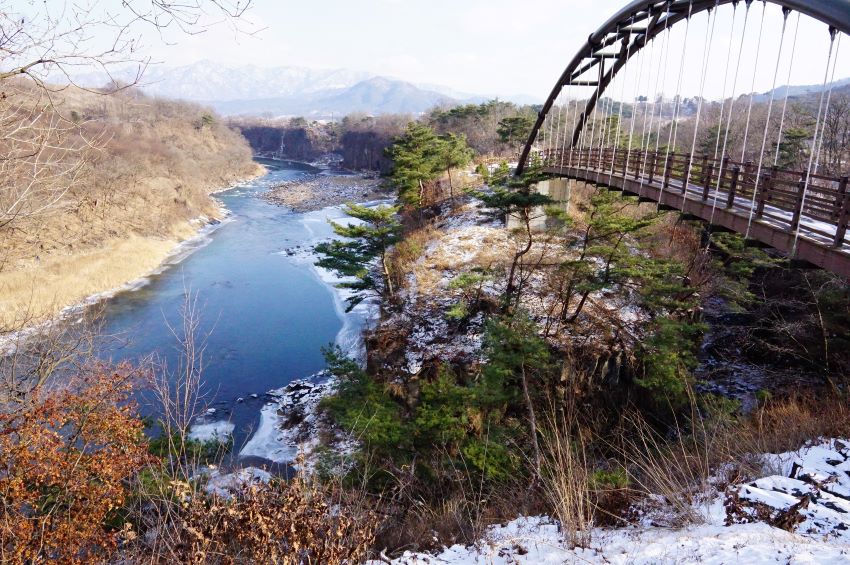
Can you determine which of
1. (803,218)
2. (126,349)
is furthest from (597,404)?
(126,349)

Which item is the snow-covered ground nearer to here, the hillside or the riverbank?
the hillside

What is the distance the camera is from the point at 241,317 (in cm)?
2372

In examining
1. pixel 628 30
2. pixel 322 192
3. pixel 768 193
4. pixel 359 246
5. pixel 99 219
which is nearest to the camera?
pixel 768 193

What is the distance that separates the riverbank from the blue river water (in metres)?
1.34

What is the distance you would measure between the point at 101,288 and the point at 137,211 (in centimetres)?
1260

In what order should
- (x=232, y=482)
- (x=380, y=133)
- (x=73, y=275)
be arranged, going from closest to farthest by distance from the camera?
1. (x=232, y=482)
2. (x=73, y=275)
3. (x=380, y=133)

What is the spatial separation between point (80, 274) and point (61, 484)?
23.5 metres

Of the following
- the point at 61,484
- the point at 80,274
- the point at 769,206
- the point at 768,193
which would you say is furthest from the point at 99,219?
the point at 768,193

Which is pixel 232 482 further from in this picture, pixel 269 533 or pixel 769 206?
pixel 769 206

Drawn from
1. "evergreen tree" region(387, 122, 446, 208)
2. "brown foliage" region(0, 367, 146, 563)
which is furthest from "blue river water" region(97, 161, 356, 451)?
"evergreen tree" region(387, 122, 446, 208)

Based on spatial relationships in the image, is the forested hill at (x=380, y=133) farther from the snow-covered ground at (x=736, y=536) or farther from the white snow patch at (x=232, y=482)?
the snow-covered ground at (x=736, y=536)

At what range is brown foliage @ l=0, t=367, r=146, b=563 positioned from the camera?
6.74 metres

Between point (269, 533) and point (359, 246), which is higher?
point (269, 533)

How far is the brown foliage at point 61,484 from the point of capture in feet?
22.1
